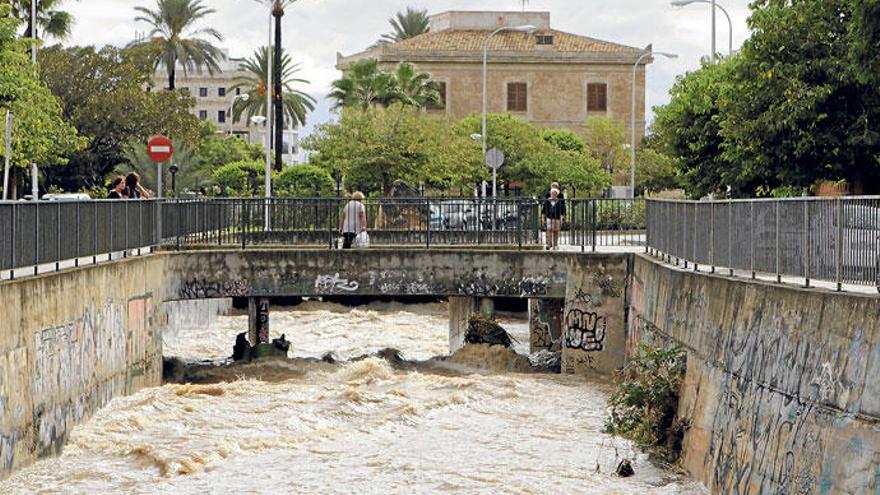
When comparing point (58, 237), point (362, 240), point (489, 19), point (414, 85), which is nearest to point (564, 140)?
point (414, 85)

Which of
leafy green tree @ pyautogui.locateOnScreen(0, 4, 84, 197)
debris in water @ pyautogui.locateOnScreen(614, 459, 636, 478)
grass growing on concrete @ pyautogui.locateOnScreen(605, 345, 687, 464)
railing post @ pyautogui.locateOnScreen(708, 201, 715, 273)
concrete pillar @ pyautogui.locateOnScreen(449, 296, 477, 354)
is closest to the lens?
debris in water @ pyautogui.locateOnScreen(614, 459, 636, 478)

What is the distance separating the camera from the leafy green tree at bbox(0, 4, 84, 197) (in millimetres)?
41312

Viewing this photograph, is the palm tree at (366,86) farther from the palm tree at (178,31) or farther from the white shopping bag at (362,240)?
the white shopping bag at (362,240)

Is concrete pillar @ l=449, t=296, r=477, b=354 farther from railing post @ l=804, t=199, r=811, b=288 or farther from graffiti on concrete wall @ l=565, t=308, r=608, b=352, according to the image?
railing post @ l=804, t=199, r=811, b=288

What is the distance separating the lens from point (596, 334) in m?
32.1

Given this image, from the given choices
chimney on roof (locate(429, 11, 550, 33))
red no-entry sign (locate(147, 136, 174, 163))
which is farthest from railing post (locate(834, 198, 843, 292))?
chimney on roof (locate(429, 11, 550, 33))

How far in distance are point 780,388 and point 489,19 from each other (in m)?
94.3

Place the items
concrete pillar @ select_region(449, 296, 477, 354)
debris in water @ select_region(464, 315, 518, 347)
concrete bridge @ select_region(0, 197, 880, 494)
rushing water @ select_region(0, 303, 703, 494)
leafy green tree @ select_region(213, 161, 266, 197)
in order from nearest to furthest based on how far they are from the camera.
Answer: concrete bridge @ select_region(0, 197, 880, 494) < rushing water @ select_region(0, 303, 703, 494) < debris in water @ select_region(464, 315, 518, 347) < concrete pillar @ select_region(449, 296, 477, 354) < leafy green tree @ select_region(213, 161, 266, 197)

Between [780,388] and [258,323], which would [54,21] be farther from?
[780,388]

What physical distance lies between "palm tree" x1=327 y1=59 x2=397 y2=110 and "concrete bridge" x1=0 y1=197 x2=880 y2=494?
46.1 meters

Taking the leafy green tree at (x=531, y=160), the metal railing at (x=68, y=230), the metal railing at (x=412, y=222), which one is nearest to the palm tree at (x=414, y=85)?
the leafy green tree at (x=531, y=160)

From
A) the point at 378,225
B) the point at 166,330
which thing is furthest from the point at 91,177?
the point at 378,225

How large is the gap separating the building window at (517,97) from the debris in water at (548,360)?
6514 centimetres

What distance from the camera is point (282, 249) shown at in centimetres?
3359
